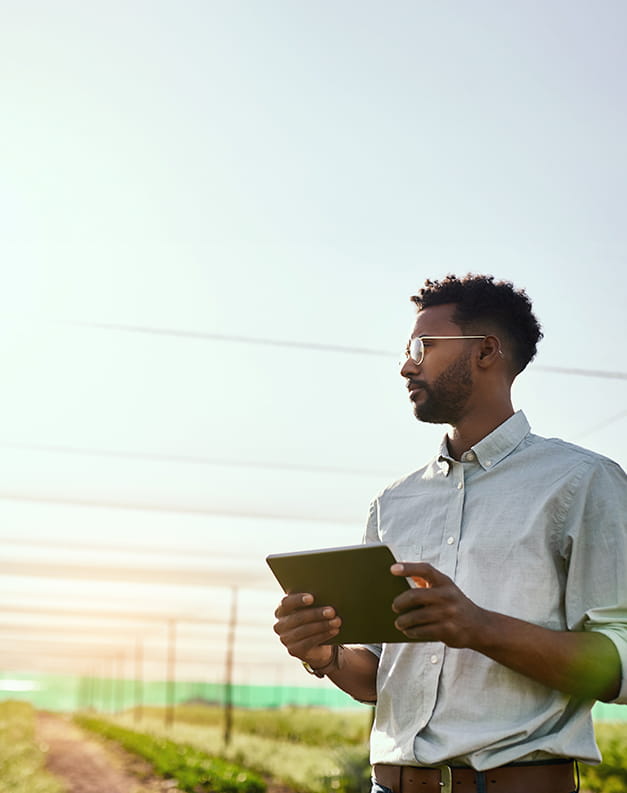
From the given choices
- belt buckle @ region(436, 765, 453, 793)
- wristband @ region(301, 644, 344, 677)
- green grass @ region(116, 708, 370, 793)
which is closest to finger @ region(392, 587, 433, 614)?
belt buckle @ region(436, 765, 453, 793)

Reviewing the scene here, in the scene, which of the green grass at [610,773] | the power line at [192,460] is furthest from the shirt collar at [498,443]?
the green grass at [610,773]

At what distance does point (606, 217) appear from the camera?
5.34 meters

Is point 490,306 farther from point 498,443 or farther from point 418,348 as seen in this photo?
point 498,443

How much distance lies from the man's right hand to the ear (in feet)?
2.36

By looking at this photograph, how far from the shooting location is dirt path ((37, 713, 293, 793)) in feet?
41.5

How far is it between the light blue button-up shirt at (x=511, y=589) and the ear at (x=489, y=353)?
0.19 metres

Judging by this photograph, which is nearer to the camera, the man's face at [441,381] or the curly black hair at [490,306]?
the man's face at [441,381]

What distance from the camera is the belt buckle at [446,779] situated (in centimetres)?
195

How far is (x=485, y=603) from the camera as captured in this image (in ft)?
6.82

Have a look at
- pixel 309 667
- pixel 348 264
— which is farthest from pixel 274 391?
pixel 309 667

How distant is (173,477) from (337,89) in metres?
4.92

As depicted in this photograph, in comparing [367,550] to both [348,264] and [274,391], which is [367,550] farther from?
[274,391]

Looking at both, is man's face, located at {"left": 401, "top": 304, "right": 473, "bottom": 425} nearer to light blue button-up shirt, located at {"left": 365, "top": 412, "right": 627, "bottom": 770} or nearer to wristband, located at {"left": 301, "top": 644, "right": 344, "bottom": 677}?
light blue button-up shirt, located at {"left": 365, "top": 412, "right": 627, "bottom": 770}

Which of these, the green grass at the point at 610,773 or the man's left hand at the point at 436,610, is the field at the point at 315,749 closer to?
Answer: the green grass at the point at 610,773
